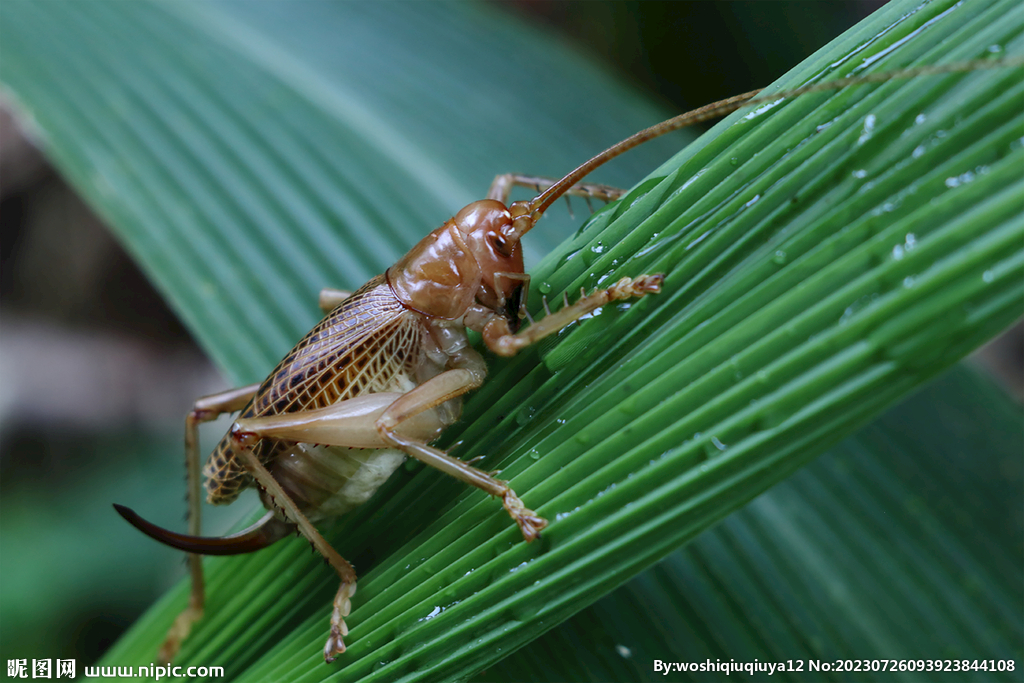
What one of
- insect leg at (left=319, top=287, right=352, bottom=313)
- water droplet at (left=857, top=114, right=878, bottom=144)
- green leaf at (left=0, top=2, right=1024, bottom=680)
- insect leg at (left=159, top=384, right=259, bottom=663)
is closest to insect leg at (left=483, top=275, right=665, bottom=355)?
green leaf at (left=0, top=2, right=1024, bottom=680)

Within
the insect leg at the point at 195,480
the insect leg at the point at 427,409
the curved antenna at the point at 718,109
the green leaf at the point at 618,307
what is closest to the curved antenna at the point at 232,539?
the green leaf at the point at 618,307

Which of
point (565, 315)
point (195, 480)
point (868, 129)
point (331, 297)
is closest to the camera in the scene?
point (868, 129)

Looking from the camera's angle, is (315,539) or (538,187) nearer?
A: (315,539)

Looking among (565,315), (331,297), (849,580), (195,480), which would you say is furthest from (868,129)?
(195,480)

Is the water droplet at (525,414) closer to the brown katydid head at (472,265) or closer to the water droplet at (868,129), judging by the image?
the brown katydid head at (472,265)

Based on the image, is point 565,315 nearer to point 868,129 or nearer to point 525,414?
point 525,414

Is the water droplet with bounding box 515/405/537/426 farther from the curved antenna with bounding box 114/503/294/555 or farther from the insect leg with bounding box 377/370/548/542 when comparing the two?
the curved antenna with bounding box 114/503/294/555
